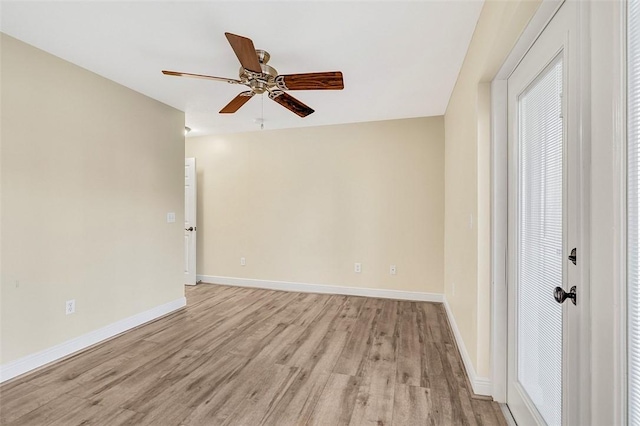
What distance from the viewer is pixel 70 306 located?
250cm

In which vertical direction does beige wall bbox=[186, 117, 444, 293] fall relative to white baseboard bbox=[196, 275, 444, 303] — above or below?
above

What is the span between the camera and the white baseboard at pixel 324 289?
153 inches

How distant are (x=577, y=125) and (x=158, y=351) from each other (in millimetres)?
3127

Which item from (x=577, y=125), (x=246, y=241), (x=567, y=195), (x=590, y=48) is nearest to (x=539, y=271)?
(x=567, y=195)

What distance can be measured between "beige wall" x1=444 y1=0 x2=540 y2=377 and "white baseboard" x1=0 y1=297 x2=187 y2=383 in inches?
126

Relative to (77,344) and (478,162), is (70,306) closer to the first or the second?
(77,344)

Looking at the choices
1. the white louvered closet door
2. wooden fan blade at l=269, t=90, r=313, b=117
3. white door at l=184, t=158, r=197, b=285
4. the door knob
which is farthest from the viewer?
white door at l=184, t=158, r=197, b=285

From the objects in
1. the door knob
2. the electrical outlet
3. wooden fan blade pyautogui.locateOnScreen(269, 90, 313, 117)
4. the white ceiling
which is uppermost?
the white ceiling

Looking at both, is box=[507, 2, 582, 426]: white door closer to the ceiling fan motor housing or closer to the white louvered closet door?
the white louvered closet door

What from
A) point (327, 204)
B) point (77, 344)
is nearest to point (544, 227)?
point (327, 204)

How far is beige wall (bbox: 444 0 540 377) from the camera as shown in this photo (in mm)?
1422

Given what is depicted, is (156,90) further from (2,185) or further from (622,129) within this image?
(622,129)

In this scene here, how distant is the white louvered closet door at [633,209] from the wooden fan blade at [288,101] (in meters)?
1.93

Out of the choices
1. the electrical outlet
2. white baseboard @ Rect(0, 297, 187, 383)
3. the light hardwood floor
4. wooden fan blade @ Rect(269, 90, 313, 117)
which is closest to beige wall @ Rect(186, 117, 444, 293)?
the light hardwood floor
